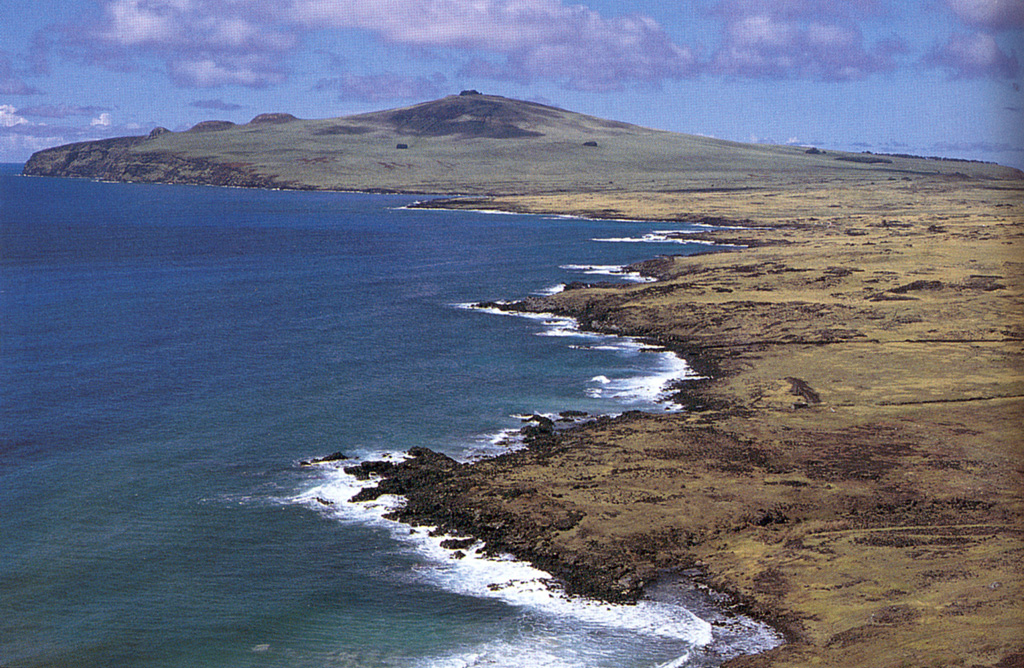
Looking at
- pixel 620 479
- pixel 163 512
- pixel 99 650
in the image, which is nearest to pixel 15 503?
pixel 163 512

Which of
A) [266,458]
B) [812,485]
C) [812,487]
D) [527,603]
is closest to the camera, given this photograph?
[527,603]

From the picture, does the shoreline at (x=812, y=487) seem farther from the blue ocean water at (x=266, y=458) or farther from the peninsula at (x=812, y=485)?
the blue ocean water at (x=266, y=458)

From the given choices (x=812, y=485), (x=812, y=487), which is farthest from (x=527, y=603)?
(x=812, y=485)

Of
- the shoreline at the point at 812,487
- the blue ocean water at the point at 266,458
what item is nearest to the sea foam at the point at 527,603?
the blue ocean water at the point at 266,458

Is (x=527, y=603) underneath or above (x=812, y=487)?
underneath

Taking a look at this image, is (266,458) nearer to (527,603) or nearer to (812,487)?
(527,603)

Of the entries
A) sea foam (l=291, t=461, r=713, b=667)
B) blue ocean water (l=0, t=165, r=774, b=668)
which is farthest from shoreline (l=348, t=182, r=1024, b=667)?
blue ocean water (l=0, t=165, r=774, b=668)
